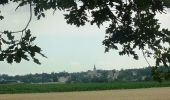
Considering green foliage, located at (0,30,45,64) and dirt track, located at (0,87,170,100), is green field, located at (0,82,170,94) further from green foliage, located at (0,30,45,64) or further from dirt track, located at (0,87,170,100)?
green foliage, located at (0,30,45,64)

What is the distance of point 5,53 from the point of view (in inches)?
251

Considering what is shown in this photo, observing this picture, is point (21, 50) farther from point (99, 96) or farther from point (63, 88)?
point (63, 88)

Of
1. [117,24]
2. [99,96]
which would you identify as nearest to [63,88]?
[99,96]

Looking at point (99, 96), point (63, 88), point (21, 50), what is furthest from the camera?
point (63, 88)

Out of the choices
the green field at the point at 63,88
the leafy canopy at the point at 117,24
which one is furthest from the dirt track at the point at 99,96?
the leafy canopy at the point at 117,24

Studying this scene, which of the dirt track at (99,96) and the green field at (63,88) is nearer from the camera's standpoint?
the dirt track at (99,96)

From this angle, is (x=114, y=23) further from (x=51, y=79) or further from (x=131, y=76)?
(x=51, y=79)

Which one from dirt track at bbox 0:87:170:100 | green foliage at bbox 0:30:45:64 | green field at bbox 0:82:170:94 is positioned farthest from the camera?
green field at bbox 0:82:170:94

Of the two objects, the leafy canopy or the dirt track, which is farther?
the dirt track

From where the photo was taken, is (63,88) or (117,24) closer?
(117,24)

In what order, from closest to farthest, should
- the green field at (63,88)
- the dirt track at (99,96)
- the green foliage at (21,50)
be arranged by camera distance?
the green foliage at (21,50) → the dirt track at (99,96) → the green field at (63,88)

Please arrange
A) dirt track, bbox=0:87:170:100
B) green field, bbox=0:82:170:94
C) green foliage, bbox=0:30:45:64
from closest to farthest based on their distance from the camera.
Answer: green foliage, bbox=0:30:45:64 < dirt track, bbox=0:87:170:100 < green field, bbox=0:82:170:94

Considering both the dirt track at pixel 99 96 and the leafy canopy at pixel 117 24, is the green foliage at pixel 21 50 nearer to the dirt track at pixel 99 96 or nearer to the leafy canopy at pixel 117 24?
the leafy canopy at pixel 117 24

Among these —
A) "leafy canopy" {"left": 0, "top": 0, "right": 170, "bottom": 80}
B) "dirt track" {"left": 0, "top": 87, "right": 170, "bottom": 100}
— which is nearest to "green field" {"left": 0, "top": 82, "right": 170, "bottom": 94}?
"dirt track" {"left": 0, "top": 87, "right": 170, "bottom": 100}
